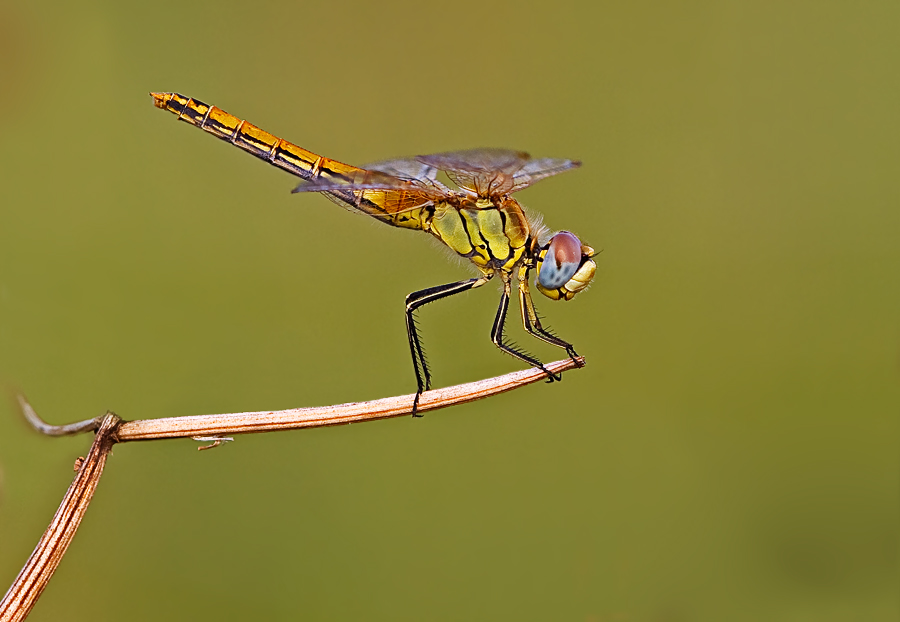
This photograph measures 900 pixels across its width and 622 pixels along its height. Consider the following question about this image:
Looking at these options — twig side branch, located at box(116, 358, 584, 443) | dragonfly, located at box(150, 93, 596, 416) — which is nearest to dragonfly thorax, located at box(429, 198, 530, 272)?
dragonfly, located at box(150, 93, 596, 416)

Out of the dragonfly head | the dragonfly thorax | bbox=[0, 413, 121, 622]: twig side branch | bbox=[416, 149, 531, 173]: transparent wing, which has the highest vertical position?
bbox=[416, 149, 531, 173]: transparent wing

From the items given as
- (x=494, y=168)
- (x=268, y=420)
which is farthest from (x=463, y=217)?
(x=268, y=420)

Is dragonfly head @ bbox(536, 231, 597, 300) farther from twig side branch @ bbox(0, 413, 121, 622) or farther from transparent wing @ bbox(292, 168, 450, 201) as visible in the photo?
twig side branch @ bbox(0, 413, 121, 622)

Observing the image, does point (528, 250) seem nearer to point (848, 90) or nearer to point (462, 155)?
point (462, 155)

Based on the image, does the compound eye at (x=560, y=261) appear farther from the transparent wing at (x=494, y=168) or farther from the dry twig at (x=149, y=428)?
the dry twig at (x=149, y=428)

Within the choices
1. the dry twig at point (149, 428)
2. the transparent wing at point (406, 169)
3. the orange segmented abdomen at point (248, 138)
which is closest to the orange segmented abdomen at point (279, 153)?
the orange segmented abdomen at point (248, 138)

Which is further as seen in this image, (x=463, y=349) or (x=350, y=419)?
(x=463, y=349)

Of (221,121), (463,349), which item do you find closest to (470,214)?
(463,349)
